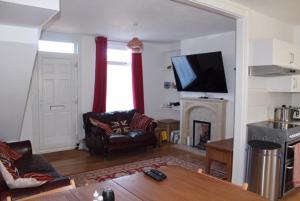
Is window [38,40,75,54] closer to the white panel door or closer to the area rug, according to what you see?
the white panel door

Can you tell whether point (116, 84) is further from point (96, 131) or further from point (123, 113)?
point (96, 131)

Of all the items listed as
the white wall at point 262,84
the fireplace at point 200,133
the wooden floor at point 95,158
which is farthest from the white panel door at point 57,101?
the white wall at point 262,84

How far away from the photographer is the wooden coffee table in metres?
1.55

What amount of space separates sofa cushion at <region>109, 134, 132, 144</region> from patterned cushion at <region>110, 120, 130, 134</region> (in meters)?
0.38

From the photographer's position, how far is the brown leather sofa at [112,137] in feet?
16.2

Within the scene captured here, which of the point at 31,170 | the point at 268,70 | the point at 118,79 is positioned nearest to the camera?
the point at 31,170

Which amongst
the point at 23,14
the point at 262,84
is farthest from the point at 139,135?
the point at 23,14

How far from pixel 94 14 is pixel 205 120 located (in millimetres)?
3447

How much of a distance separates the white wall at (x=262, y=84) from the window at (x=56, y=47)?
3.81 m

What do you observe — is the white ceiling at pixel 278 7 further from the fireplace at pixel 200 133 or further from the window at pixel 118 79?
the window at pixel 118 79

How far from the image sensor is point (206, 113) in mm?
5902

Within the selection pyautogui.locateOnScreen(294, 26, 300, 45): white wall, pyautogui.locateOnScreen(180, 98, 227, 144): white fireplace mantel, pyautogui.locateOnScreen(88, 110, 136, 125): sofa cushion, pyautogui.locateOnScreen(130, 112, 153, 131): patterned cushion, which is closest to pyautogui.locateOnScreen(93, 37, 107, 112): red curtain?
pyautogui.locateOnScreen(88, 110, 136, 125): sofa cushion

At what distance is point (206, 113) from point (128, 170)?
8.04ft

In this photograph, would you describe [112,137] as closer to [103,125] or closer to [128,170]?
[103,125]
